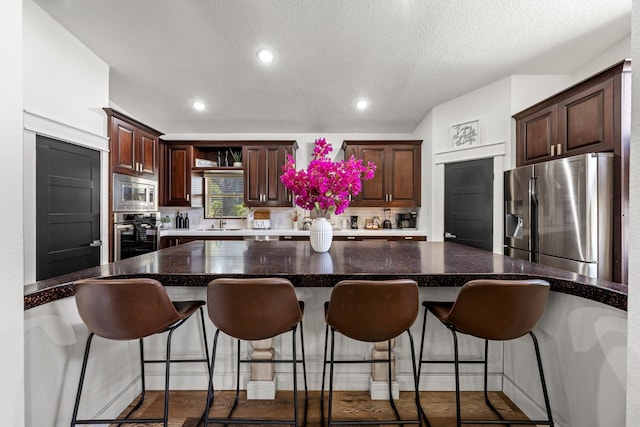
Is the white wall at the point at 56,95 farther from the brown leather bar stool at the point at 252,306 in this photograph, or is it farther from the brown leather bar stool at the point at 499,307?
the brown leather bar stool at the point at 499,307

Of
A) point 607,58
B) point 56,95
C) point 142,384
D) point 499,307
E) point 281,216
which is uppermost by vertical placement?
point 607,58

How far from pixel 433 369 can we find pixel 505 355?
1.52ft

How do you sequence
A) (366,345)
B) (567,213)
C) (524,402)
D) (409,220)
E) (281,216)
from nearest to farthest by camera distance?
(524,402) → (366,345) → (567,213) → (409,220) → (281,216)

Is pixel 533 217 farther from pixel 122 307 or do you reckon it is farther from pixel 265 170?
pixel 265 170

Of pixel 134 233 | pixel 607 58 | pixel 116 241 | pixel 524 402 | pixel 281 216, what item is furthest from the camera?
pixel 281 216

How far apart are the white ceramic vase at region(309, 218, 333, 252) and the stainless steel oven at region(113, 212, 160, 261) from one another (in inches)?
88.6

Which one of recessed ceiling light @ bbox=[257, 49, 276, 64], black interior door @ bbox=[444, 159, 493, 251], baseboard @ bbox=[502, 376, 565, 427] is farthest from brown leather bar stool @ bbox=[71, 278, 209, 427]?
black interior door @ bbox=[444, 159, 493, 251]

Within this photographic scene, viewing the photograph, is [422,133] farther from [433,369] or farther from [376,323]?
[376,323]

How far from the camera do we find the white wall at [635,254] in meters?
0.72

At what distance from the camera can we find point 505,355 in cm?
179

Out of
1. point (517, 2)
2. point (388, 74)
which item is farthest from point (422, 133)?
point (517, 2)

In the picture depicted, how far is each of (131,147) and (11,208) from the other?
9.15ft

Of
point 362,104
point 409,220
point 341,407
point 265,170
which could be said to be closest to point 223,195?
point 265,170

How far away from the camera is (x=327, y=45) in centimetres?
265
